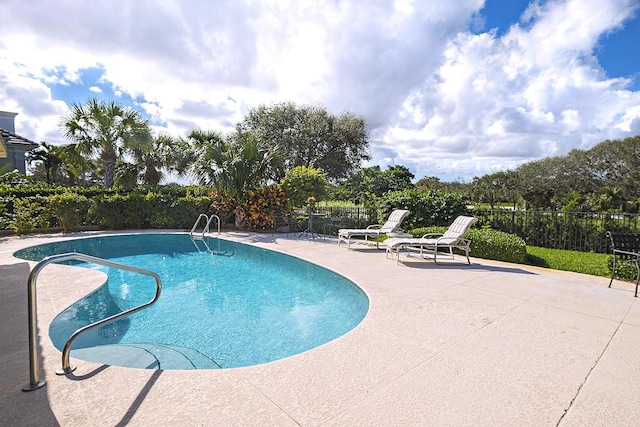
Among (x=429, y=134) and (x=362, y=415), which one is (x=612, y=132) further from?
(x=362, y=415)

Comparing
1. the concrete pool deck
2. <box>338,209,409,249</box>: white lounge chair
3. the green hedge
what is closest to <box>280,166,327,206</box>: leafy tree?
the green hedge

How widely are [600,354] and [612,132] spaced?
3771 centimetres

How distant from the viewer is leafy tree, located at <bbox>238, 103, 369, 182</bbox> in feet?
76.4

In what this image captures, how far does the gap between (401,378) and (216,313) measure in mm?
3543

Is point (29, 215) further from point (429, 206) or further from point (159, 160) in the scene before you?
point (429, 206)

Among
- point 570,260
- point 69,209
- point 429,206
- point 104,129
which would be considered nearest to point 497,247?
point 570,260

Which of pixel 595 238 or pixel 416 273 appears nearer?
pixel 416 273

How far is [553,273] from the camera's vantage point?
22.6 feet

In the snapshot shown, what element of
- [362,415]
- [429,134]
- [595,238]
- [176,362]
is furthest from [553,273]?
[429,134]

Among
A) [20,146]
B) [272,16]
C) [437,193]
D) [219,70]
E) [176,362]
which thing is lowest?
[176,362]

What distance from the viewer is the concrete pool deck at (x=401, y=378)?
2332 mm

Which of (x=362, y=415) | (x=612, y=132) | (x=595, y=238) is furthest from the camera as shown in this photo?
(x=612, y=132)

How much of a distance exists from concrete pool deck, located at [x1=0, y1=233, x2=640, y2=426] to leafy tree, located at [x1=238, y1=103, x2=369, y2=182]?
1948 centimetres

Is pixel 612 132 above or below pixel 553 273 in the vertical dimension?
above
